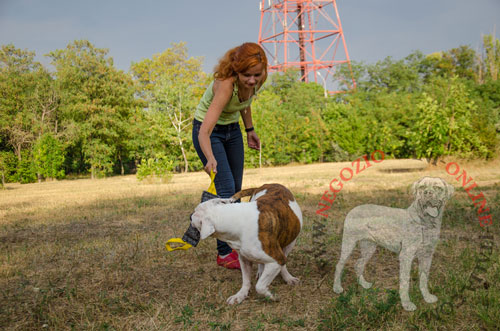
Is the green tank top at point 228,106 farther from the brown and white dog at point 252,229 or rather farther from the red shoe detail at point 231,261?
the red shoe detail at point 231,261

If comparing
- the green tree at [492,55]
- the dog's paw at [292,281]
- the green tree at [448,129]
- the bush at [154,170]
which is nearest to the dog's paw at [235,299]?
the dog's paw at [292,281]

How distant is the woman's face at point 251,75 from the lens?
3044mm

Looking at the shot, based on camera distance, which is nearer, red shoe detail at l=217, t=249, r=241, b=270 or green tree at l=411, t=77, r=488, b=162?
red shoe detail at l=217, t=249, r=241, b=270

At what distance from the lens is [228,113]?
3557mm

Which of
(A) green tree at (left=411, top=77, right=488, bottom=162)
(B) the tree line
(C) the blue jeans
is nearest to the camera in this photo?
(C) the blue jeans

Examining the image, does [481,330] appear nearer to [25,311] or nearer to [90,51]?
[25,311]

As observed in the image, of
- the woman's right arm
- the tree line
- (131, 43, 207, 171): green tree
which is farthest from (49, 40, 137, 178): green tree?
the woman's right arm

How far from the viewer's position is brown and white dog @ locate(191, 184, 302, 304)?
275cm

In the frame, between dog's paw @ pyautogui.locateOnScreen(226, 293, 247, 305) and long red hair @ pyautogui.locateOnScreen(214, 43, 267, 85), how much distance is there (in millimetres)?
1840

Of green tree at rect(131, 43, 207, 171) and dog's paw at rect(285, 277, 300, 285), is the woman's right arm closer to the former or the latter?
dog's paw at rect(285, 277, 300, 285)

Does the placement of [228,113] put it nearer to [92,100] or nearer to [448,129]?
[448,129]

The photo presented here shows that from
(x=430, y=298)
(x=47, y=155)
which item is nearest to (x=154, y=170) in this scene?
(x=47, y=155)

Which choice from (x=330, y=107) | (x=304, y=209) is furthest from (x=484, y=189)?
(x=330, y=107)

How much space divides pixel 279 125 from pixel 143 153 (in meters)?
9.68
